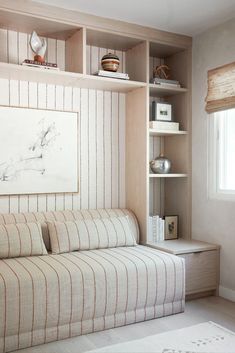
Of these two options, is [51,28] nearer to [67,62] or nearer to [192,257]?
[67,62]

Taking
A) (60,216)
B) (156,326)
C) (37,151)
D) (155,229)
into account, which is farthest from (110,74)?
(156,326)

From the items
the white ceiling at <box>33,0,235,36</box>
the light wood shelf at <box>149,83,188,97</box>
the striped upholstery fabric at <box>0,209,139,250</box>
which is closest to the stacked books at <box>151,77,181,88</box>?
the light wood shelf at <box>149,83,188,97</box>

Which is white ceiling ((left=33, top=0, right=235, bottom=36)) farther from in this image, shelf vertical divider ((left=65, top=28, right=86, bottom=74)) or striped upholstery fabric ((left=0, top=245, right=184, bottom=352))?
striped upholstery fabric ((left=0, top=245, right=184, bottom=352))

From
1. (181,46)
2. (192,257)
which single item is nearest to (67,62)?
(181,46)

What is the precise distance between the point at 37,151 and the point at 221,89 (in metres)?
1.72

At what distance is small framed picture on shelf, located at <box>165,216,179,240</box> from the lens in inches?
155

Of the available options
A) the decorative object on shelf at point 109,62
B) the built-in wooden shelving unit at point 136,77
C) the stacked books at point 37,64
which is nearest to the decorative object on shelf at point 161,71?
the built-in wooden shelving unit at point 136,77

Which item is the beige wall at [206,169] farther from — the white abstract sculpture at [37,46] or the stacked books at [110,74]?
the white abstract sculpture at [37,46]

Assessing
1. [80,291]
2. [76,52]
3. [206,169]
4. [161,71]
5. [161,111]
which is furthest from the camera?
[161,71]

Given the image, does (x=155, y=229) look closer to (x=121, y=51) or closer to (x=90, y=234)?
(x=90, y=234)

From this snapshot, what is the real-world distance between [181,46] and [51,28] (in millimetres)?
1291

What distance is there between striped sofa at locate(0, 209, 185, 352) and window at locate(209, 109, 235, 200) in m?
0.84

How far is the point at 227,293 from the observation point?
140 inches

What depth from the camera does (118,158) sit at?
4.01m
